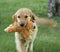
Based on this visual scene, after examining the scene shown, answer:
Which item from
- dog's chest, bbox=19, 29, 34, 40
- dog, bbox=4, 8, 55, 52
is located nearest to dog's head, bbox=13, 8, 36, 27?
dog, bbox=4, 8, 55, 52

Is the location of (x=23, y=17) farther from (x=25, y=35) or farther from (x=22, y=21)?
(x=25, y=35)

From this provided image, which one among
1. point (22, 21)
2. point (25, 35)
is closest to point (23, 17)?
point (22, 21)

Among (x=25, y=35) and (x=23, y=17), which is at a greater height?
(x=23, y=17)

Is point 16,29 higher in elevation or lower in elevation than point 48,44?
higher

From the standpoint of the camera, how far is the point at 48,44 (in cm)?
734

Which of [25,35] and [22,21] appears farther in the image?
A: [25,35]

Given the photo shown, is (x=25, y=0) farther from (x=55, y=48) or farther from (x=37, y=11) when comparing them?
(x=55, y=48)

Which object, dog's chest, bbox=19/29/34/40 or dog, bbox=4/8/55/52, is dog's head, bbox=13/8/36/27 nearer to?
dog, bbox=4/8/55/52

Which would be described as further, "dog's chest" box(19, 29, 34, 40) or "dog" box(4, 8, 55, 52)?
"dog's chest" box(19, 29, 34, 40)

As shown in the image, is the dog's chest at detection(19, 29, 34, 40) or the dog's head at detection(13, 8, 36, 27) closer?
the dog's head at detection(13, 8, 36, 27)

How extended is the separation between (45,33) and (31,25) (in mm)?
2493

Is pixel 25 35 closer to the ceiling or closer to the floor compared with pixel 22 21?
closer to the floor

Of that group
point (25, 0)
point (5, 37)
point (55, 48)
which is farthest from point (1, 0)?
point (55, 48)

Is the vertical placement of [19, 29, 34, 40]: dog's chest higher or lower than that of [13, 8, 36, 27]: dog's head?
lower
